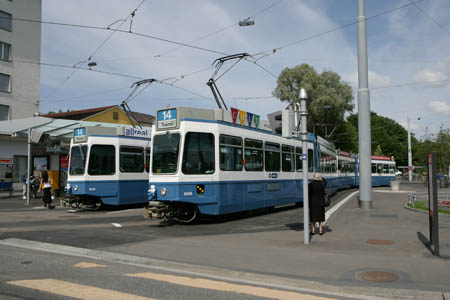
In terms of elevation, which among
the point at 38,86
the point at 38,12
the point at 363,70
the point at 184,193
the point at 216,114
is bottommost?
the point at 184,193

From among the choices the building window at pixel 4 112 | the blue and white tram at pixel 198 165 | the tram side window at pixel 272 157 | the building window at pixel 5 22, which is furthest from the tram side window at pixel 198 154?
the building window at pixel 5 22

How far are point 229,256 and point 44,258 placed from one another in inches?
131

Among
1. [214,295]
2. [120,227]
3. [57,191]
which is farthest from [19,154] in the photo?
[214,295]

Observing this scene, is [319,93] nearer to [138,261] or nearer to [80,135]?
[80,135]

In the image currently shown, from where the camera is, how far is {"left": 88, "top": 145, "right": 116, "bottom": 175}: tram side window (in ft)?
54.7

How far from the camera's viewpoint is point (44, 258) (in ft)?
24.8

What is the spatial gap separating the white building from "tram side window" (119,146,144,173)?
23.7 metres

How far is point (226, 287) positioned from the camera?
18.6 feet

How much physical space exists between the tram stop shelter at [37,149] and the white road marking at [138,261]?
52.2ft

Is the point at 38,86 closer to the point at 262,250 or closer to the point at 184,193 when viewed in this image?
the point at 184,193

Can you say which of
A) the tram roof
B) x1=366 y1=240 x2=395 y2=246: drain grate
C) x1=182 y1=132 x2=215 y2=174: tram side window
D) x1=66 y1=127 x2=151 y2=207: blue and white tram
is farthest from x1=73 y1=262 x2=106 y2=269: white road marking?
the tram roof

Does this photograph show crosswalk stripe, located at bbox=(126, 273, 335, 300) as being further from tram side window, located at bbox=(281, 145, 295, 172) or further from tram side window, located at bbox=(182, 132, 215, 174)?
tram side window, located at bbox=(281, 145, 295, 172)

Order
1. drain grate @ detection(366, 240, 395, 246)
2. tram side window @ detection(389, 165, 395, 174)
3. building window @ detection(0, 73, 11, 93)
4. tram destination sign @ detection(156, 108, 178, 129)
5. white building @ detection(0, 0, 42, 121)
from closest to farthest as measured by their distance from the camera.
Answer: drain grate @ detection(366, 240, 395, 246), tram destination sign @ detection(156, 108, 178, 129), building window @ detection(0, 73, 11, 93), white building @ detection(0, 0, 42, 121), tram side window @ detection(389, 165, 395, 174)

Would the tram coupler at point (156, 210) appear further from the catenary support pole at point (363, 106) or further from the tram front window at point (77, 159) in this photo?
the catenary support pole at point (363, 106)
